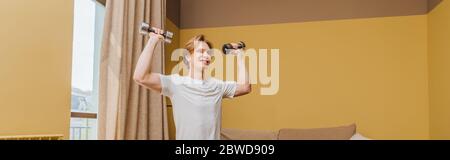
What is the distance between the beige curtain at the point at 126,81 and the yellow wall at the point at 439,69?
2198mm

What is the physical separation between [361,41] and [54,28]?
8.78 feet

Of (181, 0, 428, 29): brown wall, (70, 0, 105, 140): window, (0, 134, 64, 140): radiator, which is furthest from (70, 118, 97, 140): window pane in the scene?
(181, 0, 428, 29): brown wall

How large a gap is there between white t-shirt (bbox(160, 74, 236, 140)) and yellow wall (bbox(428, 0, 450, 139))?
245cm

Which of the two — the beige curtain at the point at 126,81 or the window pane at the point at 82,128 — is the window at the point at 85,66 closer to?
the window pane at the point at 82,128

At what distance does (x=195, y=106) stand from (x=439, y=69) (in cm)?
273

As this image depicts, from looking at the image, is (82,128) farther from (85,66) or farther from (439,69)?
(439,69)

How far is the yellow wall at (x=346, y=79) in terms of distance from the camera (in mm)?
3822

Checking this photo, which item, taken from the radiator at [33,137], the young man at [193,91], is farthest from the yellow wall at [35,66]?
the young man at [193,91]

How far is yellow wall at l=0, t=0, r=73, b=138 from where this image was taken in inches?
82.0

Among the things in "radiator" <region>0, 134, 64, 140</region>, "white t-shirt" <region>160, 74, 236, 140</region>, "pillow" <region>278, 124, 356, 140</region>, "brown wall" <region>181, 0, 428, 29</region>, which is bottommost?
"pillow" <region>278, 124, 356, 140</region>

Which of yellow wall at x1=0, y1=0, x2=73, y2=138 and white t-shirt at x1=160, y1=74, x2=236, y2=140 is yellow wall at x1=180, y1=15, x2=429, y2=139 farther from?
white t-shirt at x1=160, y1=74, x2=236, y2=140

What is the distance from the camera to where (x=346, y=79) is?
3.96 metres

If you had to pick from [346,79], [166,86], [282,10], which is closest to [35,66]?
[166,86]
